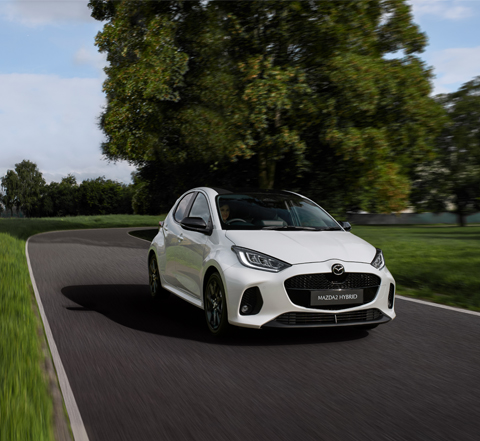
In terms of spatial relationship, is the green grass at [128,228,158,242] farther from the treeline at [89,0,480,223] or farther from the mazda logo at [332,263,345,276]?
the mazda logo at [332,263,345,276]

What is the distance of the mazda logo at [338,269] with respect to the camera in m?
5.84

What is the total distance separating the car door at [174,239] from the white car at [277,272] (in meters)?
0.38

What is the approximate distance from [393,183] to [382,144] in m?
1.72

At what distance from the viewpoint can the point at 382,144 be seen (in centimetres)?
1565

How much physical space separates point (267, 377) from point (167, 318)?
106 inches

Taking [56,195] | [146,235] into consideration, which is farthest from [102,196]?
Answer: [146,235]

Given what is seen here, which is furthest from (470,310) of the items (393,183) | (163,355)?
(393,183)

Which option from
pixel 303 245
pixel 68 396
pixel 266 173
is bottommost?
pixel 68 396

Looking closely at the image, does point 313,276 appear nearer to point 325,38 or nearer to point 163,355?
point 163,355

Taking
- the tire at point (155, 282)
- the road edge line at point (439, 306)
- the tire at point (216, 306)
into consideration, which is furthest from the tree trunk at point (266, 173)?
the tire at point (216, 306)

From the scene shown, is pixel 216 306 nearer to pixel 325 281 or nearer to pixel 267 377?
pixel 325 281

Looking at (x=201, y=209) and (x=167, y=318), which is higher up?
(x=201, y=209)

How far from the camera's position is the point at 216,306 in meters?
6.32

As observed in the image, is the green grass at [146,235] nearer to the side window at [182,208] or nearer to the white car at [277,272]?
the side window at [182,208]
